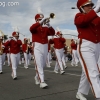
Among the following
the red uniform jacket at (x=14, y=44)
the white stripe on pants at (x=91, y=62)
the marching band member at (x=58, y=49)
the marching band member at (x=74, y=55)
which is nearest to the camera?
the white stripe on pants at (x=91, y=62)

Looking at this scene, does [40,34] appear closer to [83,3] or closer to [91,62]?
[83,3]

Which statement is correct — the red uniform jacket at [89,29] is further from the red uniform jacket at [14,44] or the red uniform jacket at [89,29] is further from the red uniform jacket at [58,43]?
the red uniform jacket at [58,43]

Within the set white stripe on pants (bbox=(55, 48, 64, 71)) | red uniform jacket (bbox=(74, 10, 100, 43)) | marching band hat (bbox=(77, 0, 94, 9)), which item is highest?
marching band hat (bbox=(77, 0, 94, 9))

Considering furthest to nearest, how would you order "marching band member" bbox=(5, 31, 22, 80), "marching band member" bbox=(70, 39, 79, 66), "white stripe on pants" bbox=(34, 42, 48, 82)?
"marching band member" bbox=(70, 39, 79, 66)
"marching band member" bbox=(5, 31, 22, 80)
"white stripe on pants" bbox=(34, 42, 48, 82)

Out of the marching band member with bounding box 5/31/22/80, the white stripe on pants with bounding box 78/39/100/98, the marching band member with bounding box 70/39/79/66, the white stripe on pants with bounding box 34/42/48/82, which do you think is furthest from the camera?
the marching band member with bounding box 70/39/79/66

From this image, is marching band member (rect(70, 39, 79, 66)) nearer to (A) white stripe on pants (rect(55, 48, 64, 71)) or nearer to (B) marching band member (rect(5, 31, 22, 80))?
(A) white stripe on pants (rect(55, 48, 64, 71))

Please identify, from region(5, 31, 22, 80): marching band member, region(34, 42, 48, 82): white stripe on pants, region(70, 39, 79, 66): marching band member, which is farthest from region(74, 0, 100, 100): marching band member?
region(70, 39, 79, 66): marching band member

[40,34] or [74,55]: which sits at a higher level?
[40,34]

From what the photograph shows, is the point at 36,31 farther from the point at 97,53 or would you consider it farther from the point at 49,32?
the point at 97,53

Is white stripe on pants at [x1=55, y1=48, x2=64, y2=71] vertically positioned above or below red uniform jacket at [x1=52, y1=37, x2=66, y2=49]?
below

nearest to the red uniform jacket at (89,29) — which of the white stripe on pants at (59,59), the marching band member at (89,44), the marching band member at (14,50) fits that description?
the marching band member at (89,44)

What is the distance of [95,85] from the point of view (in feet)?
13.3

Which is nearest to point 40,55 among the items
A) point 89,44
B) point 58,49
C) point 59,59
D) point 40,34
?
point 40,34

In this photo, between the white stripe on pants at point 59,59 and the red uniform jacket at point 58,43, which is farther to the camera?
the red uniform jacket at point 58,43
